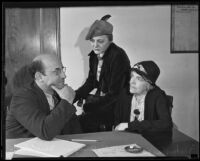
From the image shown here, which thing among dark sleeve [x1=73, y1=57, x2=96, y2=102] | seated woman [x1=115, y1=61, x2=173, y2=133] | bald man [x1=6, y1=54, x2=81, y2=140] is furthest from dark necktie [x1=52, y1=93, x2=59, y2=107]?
seated woman [x1=115, y1=61, x2=173, y2=133]

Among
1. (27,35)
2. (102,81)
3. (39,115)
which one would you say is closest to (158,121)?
(102,81)

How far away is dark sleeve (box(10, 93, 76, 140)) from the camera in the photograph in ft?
4.77

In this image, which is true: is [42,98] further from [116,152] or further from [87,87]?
[116,152]

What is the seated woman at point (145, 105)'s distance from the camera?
60.6 inches

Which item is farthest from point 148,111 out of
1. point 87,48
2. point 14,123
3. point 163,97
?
point 14,123

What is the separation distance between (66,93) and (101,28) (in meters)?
0.38

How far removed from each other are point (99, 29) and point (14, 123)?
25.6 inches

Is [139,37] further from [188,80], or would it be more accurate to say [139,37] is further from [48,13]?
[48,13]

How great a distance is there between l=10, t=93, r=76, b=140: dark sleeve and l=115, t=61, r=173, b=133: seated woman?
29 cm

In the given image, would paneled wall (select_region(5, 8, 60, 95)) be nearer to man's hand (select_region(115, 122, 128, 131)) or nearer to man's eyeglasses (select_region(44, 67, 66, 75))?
man's eyeglasses (select_region(44, 67, 66, 75))

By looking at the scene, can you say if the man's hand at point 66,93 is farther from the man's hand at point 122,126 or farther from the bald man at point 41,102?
the man's hand at point 122,126

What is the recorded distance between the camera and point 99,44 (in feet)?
5.10

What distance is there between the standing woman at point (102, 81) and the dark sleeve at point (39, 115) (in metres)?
0.10

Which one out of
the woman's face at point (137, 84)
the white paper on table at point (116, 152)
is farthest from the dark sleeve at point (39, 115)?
the woman's face at point (137, 84)
